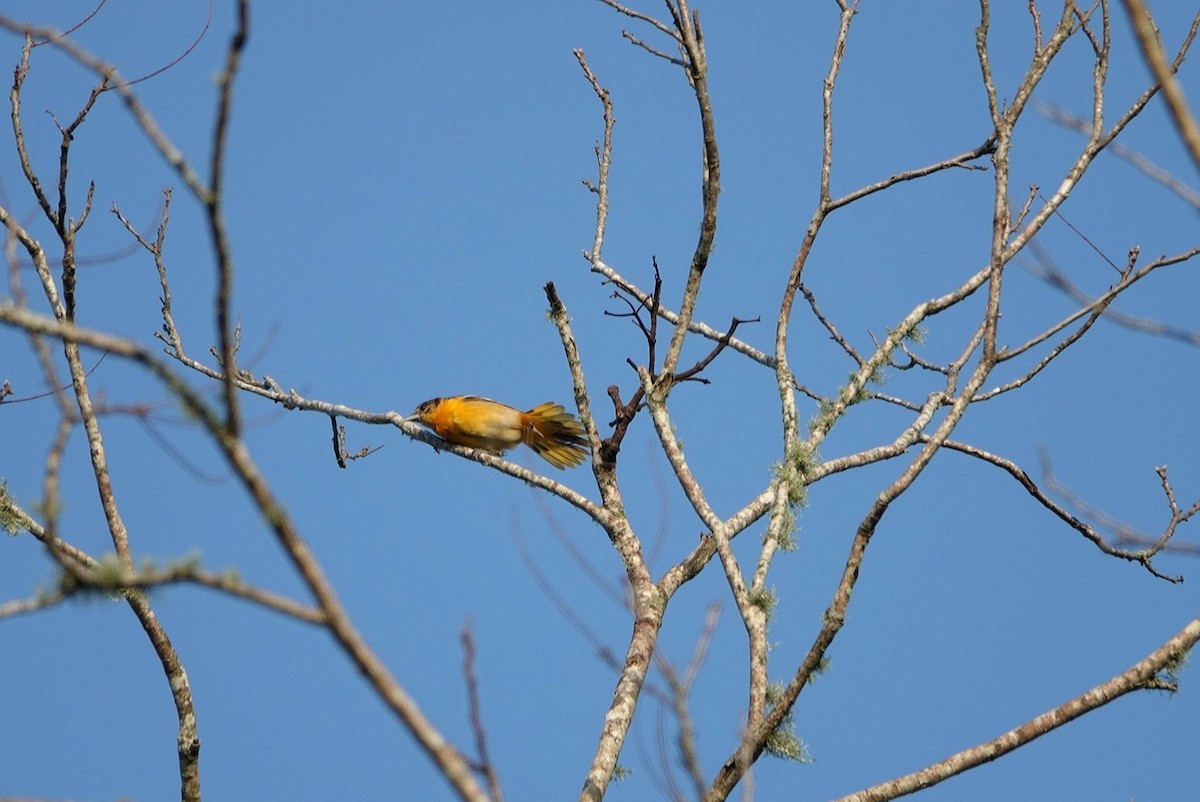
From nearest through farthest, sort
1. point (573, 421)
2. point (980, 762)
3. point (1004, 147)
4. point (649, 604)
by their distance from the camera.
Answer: point (980, 762), point (1004, 147), point (649, 604), point (573, 421)

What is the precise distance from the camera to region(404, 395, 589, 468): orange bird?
6777 mm

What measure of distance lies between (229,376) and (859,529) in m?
2.09

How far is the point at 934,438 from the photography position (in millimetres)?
3453

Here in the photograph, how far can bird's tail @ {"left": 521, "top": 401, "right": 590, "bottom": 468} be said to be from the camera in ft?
23.0

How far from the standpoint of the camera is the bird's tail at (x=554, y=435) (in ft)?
23.0

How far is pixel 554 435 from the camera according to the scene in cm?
709

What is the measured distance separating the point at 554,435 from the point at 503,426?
346 millimetres

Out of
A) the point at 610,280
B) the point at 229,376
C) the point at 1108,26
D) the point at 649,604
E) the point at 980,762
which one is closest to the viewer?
the point at 229,376

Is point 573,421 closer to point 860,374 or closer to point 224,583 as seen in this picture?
point 860,374

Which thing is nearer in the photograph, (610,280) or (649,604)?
(649,604)

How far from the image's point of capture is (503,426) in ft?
22.7

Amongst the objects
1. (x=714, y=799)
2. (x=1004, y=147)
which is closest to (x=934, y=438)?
(x=1004, y=147)

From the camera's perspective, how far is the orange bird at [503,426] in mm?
6777

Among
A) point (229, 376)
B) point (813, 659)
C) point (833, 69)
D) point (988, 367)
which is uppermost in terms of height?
point (833, 69)
